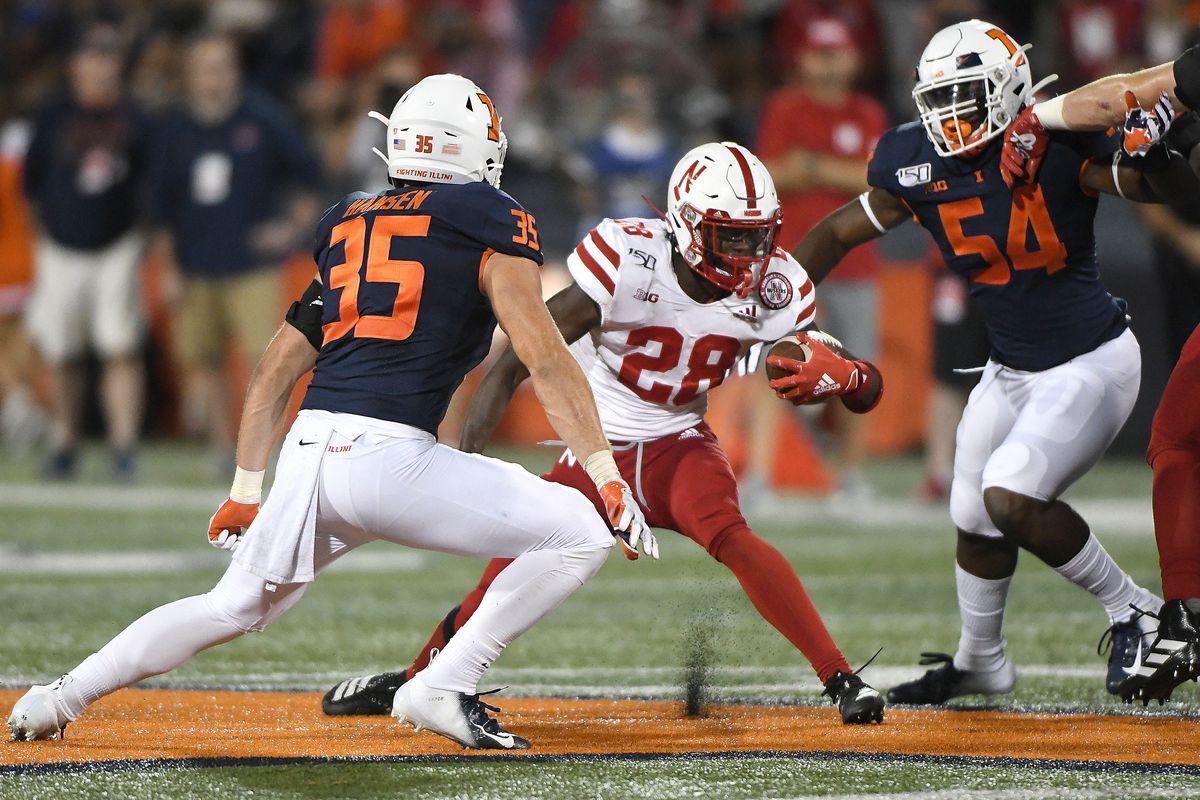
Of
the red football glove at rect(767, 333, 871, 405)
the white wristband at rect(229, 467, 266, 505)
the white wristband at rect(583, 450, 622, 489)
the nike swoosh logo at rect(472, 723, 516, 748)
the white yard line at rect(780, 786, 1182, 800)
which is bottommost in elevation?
the nike swoosh logo at rect(472, 723, 516, 748)

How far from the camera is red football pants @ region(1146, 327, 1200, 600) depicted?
15.0 ft

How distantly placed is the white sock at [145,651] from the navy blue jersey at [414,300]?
1.74ft

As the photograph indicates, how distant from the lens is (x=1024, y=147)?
471 centimetres

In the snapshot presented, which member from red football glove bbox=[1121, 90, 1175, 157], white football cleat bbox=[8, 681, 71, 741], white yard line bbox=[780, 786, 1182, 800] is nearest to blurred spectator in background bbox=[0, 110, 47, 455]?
white football cleat bbox=[8, 681, 71, 741]

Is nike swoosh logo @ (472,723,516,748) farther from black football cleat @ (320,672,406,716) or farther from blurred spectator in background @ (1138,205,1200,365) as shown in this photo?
blurred spectator in background @ (1138,205,1200,365)

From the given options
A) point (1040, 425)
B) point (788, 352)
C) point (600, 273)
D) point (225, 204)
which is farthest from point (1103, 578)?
point (225, 204)

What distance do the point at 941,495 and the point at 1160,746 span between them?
533 centimetres

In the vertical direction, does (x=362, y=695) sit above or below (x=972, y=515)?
below

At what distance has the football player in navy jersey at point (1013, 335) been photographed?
15.5 feet

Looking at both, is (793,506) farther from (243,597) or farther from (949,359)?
(243,597)

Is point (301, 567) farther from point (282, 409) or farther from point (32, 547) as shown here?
point (32, 547)

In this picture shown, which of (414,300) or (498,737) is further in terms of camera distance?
(414,300)

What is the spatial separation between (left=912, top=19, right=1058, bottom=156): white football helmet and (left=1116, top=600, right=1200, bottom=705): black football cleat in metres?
1.29

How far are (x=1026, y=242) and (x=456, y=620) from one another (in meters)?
1.74
